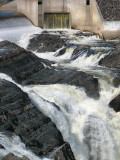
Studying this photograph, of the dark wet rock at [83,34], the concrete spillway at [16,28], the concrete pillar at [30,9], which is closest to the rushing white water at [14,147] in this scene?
the concrete spillway at [16,28]

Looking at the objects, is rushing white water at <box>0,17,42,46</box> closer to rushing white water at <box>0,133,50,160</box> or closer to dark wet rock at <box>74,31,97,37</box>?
dark wet rock at <box>74,31,97,37</box>

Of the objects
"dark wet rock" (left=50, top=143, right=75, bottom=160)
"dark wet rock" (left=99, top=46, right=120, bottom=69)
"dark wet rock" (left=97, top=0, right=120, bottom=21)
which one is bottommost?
"dark wet rock" (left=50, top=143, right=75, bottom=160)

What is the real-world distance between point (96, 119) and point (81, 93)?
5.38 feet

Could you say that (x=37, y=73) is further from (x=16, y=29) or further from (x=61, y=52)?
(x=16, y=29)

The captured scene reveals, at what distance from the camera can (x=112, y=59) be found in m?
18.2

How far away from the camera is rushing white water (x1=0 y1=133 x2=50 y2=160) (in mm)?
9069

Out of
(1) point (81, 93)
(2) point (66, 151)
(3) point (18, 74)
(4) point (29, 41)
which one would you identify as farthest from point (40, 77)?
(4) point (29, 41)

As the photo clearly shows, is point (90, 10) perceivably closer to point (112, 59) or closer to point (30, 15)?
point (30, 15)

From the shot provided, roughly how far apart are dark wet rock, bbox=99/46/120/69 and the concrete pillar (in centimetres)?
1002

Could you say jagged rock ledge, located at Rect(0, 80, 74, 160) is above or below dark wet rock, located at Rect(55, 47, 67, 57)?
above

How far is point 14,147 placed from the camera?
31.1 feet

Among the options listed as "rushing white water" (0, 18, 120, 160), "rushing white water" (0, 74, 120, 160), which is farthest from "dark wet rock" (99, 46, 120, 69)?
"rushing white water" (0, 74, 120, 160)

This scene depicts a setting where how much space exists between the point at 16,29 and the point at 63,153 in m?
16.5

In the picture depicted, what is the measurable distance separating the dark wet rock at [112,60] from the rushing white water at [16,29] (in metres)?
7.02
